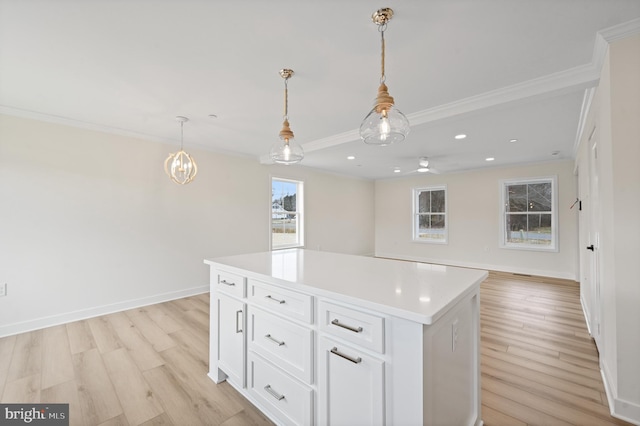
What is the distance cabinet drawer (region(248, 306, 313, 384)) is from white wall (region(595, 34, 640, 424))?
1.96 metres

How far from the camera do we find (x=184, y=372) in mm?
2193

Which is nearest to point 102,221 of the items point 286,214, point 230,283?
point 230,283

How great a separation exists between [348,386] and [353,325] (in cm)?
29

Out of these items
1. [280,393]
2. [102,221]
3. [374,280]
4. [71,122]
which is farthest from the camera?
[102,221]

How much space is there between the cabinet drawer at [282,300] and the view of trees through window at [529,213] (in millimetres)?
6079

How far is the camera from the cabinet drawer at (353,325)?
3.62 feet

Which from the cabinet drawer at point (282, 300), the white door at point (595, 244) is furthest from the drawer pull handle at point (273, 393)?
the white door at point (595, 244)

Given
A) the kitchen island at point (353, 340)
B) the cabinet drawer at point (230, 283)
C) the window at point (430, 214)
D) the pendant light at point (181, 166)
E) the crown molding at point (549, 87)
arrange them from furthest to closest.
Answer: the window at point (430, 214), the pendant light at point (181, 166), the cabinet drawer at point (230, 283), the crown molding at point (549, 87), the kitchen island at point (353, 340)

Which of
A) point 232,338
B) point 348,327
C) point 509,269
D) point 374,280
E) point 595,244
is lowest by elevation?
point 509,269

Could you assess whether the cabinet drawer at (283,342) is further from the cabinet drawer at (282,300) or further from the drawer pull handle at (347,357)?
the drawer pull handle at (347,357)

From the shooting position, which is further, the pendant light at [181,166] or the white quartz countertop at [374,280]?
the pendant light at [181,166]

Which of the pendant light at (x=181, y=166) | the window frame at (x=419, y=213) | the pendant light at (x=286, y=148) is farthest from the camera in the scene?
the window frame at (x=419, y=213)

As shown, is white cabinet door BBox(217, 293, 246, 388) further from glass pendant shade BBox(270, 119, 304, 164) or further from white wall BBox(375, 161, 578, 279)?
white wall BBox(375, 161, 578, 279)

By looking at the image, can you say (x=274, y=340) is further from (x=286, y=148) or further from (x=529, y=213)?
(x=529, y=213)
